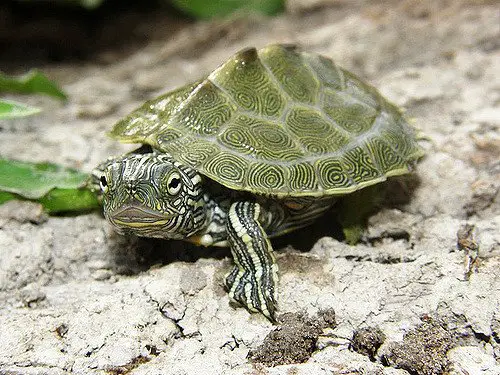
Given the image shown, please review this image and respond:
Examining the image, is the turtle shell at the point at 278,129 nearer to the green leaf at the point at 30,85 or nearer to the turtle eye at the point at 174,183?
the turtle eye at the point at 174,183

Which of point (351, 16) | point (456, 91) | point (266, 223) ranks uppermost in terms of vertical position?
point (351, 16)

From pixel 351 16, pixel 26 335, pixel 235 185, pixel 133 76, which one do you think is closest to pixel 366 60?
pixel 351 16

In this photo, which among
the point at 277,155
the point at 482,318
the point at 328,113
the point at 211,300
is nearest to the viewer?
the point at 482,318

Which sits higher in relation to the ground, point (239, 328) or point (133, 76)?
point (133, 76)

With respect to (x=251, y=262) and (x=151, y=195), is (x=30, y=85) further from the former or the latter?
(x=251, y=262)

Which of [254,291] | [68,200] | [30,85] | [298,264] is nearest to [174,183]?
[254,291]

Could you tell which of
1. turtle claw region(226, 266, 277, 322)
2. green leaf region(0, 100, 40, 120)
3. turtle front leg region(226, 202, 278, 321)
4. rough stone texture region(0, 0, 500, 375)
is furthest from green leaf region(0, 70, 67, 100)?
turtle claw region(226, 266, 277, 322)

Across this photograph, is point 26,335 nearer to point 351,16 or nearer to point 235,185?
point 235,185
